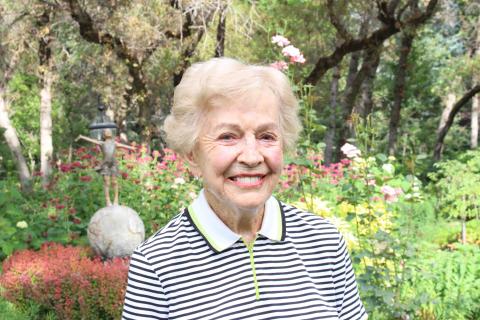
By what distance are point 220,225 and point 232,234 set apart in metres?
0.04

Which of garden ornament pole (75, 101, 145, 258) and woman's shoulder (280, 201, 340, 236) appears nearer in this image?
woman's shoulder (280, 201, 340, 236)

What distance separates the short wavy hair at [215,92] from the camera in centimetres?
159

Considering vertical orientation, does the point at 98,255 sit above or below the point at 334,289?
below

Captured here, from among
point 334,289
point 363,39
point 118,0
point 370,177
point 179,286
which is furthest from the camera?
point 363,39

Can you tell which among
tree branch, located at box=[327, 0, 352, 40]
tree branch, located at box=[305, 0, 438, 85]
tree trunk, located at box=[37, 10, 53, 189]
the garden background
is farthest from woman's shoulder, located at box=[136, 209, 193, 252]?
tree trunk, located at box=[37, 10, 53, 189]

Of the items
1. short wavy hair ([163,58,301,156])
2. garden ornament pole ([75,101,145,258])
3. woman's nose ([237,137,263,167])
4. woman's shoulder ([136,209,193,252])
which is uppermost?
short wavy hair ([163,58,301,156])

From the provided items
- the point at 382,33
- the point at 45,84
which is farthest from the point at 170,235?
the point at 45,84

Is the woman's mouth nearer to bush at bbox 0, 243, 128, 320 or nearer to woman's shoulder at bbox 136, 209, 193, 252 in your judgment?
woman's shoulder at bbox 136, 209, 193, 252

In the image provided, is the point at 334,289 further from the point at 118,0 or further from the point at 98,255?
the point at 118,0

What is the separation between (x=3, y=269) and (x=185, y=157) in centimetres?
472

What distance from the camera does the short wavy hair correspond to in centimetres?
159

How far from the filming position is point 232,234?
164cm

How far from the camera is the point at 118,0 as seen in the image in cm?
1077

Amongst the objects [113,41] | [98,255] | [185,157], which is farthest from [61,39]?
[185,157]
